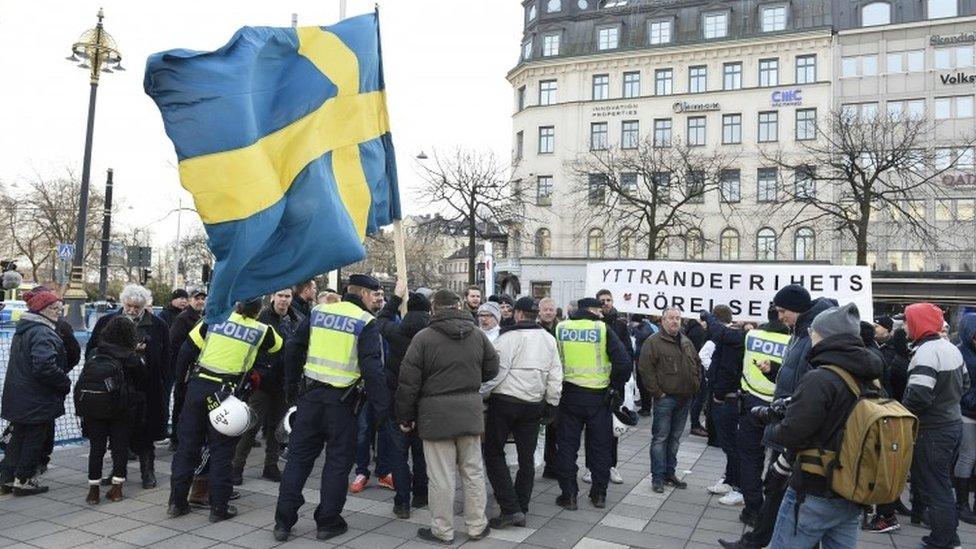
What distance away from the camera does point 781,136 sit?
42.1m

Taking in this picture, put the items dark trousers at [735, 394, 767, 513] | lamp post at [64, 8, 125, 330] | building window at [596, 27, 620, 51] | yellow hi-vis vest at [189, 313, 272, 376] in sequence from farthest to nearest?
building window at [596, 27, 620, 51]
lamp post at [64, 8, 125, 330]
dark trousers at [735, 394, 767, 513]
yellow hi-vis vest at [189, 313, 272, 376]

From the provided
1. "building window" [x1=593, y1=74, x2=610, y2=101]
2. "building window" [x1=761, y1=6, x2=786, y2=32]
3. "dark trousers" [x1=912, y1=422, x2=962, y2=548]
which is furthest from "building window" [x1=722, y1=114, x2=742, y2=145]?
"dark trousers" [x1=912, y1=422, x2=962, y2=548]

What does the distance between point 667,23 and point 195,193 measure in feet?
145

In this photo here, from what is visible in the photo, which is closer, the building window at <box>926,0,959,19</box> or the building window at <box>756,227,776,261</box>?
the building window at <box>926,0,959,19</box>

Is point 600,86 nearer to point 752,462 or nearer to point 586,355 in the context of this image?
point 586,355

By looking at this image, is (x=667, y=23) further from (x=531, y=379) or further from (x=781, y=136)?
(x=531, y=379)

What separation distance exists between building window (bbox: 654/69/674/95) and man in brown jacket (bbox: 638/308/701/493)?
39562mm

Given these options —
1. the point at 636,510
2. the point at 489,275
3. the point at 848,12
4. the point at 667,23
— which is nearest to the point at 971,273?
the point at 848,12

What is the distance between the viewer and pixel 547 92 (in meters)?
47.1

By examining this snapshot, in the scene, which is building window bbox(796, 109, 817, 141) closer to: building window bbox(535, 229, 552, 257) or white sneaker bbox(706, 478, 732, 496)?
building window bbox(535, 229, 552, 257)

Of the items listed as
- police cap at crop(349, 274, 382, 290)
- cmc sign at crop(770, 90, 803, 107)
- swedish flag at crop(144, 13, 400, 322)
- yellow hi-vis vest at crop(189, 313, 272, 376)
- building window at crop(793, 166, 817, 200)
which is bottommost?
yellow hi-vis vest at crop(189, 313, 272, 376)

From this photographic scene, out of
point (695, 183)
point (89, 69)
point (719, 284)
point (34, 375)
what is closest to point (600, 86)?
point (695, 183)

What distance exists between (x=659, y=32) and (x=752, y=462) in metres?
43.3

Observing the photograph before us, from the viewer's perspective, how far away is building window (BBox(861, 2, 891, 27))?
4169 cm
